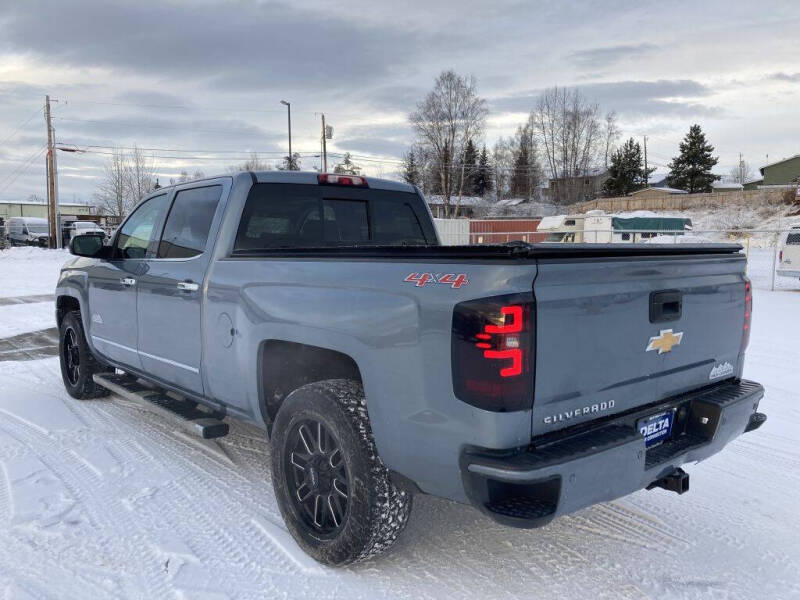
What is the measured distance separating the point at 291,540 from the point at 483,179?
76440mm

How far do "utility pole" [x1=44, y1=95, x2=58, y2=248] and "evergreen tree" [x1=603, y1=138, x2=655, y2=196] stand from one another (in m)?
57.1

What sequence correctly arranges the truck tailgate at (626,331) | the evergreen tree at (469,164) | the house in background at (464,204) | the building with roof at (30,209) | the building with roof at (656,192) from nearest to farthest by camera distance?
the truck tailgate at (626,331) < the evergreen tree at (469,164) < the house in background at (464,204) < the building with roof at (656,192) < the building with roof at (30,209)

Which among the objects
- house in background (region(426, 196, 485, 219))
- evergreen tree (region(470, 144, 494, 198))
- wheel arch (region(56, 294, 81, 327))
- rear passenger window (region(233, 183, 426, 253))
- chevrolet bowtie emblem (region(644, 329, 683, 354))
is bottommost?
wheel arch (region(56, 294, 81, 327))

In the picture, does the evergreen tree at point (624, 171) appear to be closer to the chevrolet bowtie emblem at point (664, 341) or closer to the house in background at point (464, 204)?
the house in background at point (464, 204)

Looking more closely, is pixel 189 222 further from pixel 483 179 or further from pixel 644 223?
pixel 483 179

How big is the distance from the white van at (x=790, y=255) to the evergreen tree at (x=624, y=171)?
2411 inches

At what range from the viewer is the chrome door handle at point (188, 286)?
405cm

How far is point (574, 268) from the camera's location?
260cm

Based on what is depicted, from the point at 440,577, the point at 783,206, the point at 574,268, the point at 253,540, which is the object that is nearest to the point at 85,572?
the point at 253,540

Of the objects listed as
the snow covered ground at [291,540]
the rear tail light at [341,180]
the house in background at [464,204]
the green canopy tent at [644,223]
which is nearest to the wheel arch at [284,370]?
the snow covered ground at [291,540]

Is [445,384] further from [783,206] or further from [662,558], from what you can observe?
[783,206]

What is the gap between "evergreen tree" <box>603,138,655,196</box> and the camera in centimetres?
7512

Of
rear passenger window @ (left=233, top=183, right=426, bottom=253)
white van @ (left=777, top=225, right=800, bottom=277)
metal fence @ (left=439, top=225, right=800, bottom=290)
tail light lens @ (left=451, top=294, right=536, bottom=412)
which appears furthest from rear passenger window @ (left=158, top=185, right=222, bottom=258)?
white van @ (left=777, top=225, right=800, bottom=277)

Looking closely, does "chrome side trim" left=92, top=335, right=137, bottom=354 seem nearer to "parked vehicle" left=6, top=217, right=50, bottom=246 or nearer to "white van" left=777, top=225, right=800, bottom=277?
"white van" left=777, top=225, right=800, bottom=277
